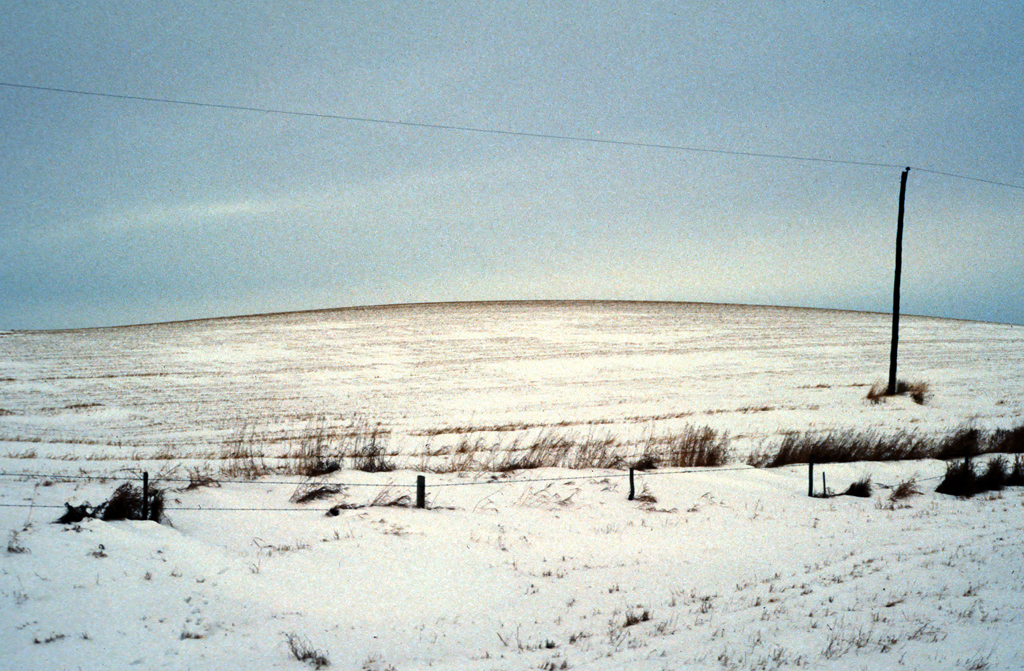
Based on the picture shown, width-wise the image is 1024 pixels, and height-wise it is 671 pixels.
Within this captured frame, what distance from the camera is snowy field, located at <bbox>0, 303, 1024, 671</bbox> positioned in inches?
265

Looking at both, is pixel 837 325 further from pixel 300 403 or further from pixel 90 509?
pixel 90 509

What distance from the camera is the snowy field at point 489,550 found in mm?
6738

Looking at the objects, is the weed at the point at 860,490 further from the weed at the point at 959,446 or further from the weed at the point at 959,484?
the weed at the point at 959,446

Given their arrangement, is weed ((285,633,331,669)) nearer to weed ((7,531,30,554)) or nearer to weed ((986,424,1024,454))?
weed ((7,531,30,554))

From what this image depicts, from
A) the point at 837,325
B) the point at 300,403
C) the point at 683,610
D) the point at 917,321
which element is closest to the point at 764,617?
the point at 683,610

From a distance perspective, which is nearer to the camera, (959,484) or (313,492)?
(313,492)

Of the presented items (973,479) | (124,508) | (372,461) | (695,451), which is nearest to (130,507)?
(124,508)

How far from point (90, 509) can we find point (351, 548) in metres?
4.00

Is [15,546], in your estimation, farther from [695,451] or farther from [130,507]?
[695,451]

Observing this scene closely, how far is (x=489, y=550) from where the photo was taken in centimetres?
984

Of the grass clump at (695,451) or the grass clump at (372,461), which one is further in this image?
the grass clump at (695,451)

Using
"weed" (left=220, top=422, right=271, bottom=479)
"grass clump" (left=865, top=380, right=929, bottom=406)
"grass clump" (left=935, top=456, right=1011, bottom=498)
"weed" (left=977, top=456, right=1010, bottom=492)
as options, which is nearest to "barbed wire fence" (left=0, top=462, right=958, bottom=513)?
"grass clump" (left=935, top=456, right=1011, bottom=498)

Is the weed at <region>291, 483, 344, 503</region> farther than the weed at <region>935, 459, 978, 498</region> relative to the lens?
No

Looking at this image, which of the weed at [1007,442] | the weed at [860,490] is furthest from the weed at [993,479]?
the weed at [1007,442]
